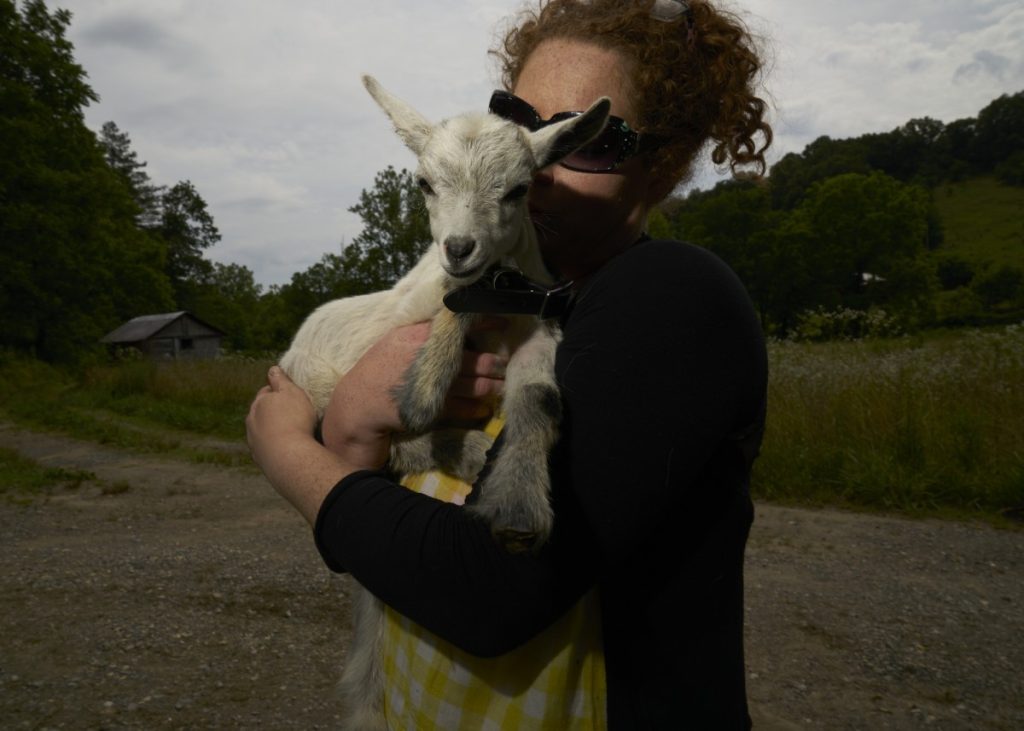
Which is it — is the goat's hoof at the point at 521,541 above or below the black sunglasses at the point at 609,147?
below

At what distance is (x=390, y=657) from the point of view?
1.59m

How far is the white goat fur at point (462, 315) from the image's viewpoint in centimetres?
164

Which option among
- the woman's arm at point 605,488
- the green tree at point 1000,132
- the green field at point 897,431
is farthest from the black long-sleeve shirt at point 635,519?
the green tree at point 1000,132

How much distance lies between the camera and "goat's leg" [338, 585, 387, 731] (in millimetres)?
1831

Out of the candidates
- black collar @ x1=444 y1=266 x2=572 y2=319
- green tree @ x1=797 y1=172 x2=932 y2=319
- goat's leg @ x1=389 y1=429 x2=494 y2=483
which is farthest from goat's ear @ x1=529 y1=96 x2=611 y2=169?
green tree @ x1=797 y1=172 x2=932 y2=319

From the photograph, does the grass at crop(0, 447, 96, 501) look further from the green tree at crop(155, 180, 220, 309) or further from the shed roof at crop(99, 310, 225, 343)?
the green tree at crop(155, 180, 220, 309)

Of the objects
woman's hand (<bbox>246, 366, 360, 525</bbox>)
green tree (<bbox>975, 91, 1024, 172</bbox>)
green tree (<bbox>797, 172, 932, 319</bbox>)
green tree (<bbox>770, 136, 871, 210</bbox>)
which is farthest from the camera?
green tree (<bbox>975, 91, 1024, 172</bbox>)

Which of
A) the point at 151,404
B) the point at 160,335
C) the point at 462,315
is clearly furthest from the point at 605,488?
the point at 160,335

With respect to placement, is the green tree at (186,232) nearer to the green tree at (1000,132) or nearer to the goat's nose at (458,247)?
the goat's nose at (458,247)

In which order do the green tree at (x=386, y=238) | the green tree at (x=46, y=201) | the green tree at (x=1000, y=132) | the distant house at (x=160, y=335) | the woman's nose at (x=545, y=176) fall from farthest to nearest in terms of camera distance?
the green tree at (x=1000, y=132) → the distant house at (x=160, y=335) → the green tree at (x=46, y=201) → the green tree at (x=386, y=238) → the woman's nose at (x=545, y=176)

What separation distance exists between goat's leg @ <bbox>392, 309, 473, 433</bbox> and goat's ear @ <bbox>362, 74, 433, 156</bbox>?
0.58m

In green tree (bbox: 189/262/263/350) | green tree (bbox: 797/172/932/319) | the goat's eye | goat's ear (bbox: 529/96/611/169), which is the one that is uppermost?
green tree (bbox: 797/172/932/319)

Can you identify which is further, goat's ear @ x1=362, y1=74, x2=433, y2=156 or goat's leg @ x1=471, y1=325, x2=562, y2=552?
goat's ear @ x1=362, y1=74, x2=433, y2=156

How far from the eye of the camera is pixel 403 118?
209 centimetres
